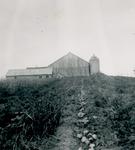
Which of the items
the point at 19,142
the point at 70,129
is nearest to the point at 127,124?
the point at 70,129

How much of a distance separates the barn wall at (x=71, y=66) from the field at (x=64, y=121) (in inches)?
925

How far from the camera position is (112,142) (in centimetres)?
652

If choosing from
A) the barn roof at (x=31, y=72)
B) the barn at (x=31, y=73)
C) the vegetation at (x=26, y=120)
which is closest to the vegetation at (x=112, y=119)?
the vegetation at (x=26, y=120)

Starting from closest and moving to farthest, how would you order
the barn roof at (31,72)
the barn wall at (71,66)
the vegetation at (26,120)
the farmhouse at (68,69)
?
the vegetation at (26,120) → the farmhouse at (68,69) → the barn wall at (71,66) → the barn roof at (31,72)

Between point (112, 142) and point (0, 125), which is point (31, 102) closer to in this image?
point (0, 125)

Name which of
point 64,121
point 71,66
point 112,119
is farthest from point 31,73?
point 112,119

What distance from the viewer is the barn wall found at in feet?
112

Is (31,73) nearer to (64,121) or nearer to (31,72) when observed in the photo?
(31,72)

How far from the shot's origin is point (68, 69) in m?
34.3

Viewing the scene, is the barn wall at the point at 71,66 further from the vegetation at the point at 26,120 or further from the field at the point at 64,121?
the vegetation at the point at 26,120

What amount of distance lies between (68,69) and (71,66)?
0.73 m

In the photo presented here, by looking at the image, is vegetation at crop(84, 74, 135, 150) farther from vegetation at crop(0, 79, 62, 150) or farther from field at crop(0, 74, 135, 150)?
vegetation at crop(0, 79, 62, 150)

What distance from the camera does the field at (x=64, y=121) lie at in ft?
21.2

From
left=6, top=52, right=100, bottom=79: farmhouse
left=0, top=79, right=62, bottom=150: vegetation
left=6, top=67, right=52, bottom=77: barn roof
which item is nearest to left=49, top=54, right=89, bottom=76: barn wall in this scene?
left=6, top=52, right=100, bottom=79: farmhouse
